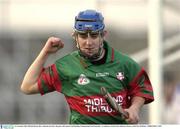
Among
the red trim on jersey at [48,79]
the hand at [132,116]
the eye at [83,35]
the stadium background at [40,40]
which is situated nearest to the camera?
the hand at [132,116]

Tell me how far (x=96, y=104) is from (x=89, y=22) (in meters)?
0.46

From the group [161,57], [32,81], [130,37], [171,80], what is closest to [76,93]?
[32,81]

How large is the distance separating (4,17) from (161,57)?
571 centimetres

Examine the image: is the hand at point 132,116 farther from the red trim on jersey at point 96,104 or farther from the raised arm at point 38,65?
the raised arm at point 38,65

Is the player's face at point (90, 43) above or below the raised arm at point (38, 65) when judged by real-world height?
above

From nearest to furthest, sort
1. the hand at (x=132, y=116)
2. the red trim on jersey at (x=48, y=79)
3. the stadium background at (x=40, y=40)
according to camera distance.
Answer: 1. the hand at (x=132, y=116)
2. the red trim on jersey at (x=48, y=79)
3. the stadium background at (x=40, y=40)

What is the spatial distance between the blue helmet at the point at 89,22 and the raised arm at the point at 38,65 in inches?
5.8

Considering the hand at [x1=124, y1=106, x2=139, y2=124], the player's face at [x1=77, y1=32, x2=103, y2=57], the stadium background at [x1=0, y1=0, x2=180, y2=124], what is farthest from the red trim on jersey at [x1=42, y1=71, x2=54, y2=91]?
the stadium background at [x1=0, y1=0, x2=180, y2=124]

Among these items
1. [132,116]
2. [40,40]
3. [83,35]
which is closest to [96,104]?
[132,116]

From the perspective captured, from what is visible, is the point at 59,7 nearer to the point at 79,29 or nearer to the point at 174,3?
the point at 174,3

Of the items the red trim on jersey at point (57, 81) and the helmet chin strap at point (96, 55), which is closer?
the helmet chin strap at point (96, 55)

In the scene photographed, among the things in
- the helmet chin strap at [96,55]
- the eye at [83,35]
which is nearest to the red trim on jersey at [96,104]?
the helmet chin strap at [96,55]

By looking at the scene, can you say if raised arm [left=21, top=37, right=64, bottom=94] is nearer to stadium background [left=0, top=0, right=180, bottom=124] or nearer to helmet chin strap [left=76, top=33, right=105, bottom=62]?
helmet chin strap [left=76, top=33, right=105, bottom=62]

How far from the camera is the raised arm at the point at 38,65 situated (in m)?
6.03
